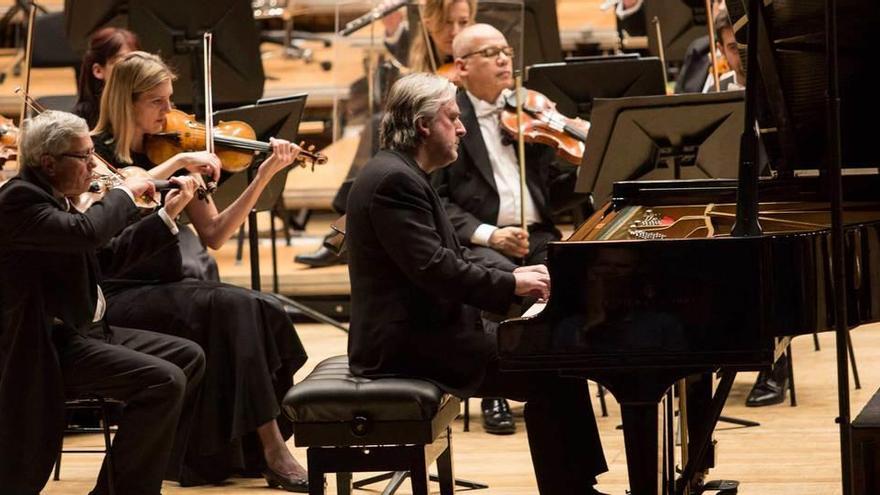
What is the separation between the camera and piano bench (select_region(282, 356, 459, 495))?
11.4 ft

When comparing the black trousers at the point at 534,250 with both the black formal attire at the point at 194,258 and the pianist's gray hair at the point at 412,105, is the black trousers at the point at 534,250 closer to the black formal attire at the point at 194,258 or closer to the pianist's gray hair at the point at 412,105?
the black formal attire at the point at 194,258

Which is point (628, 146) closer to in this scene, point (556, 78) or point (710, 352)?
point (556, 78)

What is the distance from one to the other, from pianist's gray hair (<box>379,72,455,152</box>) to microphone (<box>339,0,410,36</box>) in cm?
256

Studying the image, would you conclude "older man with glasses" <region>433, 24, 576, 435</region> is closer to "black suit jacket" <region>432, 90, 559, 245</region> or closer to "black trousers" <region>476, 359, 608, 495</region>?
"black suit jacket" <region>432, 90, 559, 245</region>

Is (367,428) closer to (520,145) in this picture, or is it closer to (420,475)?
(420,475)

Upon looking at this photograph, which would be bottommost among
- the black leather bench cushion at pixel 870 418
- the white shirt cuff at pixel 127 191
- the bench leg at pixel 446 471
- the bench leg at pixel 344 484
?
the bench leg at pixel 446 471

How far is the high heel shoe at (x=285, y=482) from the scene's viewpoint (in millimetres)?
4352

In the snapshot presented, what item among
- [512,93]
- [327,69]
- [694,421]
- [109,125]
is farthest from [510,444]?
[327,69]

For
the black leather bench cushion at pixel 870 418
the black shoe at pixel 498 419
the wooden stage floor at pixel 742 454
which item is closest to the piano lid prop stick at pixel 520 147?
the black shoe at pixel 498 419

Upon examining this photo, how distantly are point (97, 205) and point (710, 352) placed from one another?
1.66 meters

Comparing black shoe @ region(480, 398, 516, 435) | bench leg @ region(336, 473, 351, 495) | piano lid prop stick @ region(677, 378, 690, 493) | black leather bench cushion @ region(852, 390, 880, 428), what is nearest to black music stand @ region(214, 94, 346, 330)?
black shoe @ region(480, 398, 516, 435)

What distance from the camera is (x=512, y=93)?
5.16m

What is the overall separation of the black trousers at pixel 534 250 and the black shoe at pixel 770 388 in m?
0.91

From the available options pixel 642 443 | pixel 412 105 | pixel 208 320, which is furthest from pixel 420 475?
pixel 208 320
